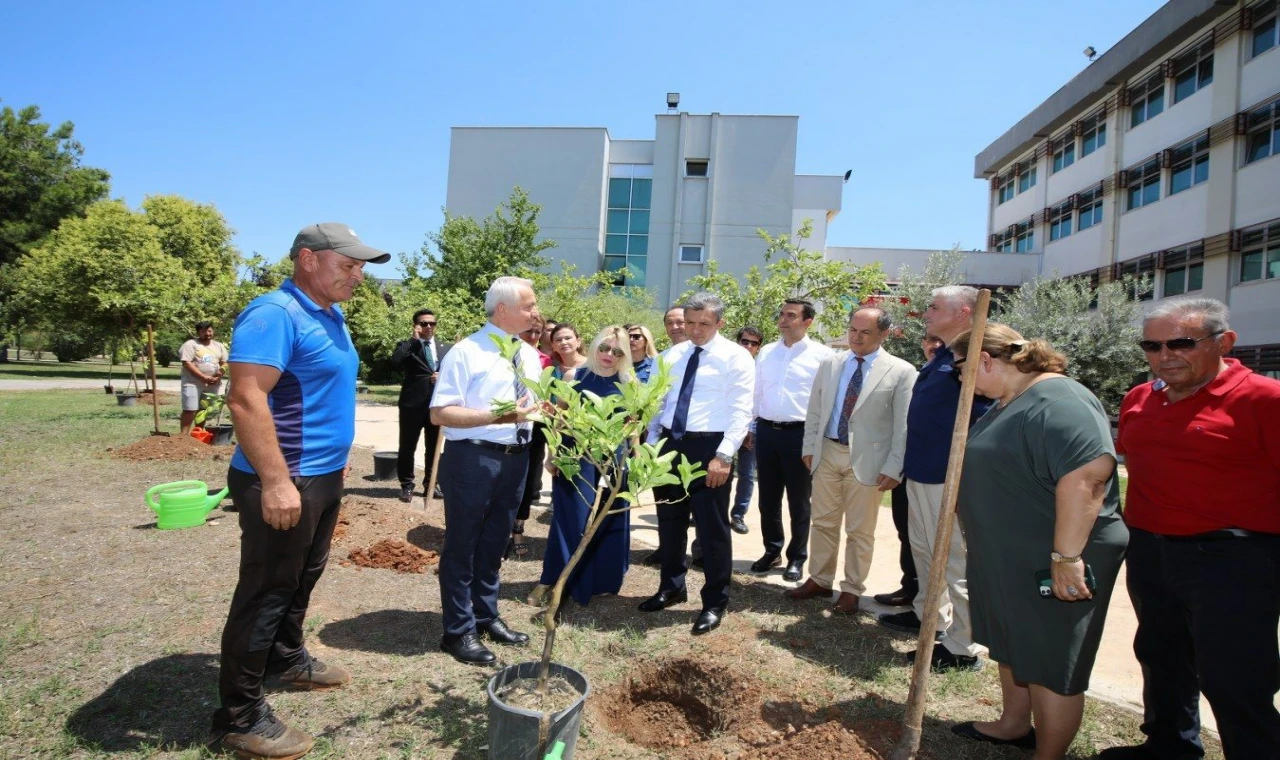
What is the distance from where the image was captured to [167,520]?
6090 millimetres

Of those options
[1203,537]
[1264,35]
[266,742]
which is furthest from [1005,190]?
[266,742]

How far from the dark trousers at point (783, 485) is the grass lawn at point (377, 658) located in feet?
1.74

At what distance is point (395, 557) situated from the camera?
5.60 metres

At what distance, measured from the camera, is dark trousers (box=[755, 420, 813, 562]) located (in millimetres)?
5812

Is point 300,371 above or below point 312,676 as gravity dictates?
above

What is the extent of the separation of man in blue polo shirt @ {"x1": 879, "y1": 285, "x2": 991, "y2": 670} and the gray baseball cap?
318 cm

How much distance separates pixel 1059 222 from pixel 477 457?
33.0m

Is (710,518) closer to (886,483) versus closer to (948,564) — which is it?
(886,483)

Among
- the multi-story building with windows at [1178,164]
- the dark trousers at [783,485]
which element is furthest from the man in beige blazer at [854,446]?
the multi-story building with windows at [1178,164]

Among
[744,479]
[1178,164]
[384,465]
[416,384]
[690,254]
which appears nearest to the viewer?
[744,479]

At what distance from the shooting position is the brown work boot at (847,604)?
4.91 meters

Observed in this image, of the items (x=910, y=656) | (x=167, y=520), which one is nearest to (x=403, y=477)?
(x=167, y=520)

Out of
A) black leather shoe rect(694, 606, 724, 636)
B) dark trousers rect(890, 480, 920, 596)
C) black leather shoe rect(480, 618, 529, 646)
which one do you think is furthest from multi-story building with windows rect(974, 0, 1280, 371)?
black leather shoe rect(480, 618, 529, 646)

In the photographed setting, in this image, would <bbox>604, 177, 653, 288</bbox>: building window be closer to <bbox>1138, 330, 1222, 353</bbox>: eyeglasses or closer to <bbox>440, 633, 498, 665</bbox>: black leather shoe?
<bbox>440, 633, 498, 665</bbox>: black leather shoe
